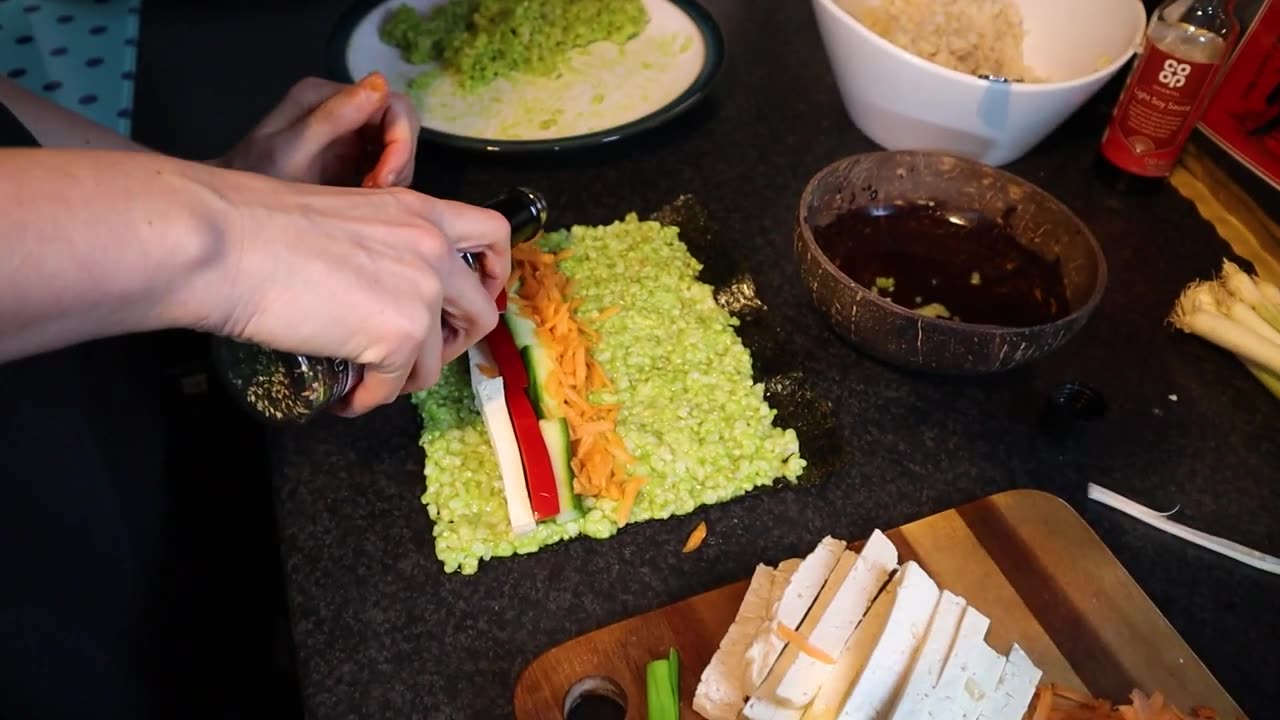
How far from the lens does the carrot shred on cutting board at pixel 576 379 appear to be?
103 cm

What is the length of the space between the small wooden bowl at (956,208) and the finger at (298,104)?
57 cm

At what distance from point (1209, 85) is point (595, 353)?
0.94 m

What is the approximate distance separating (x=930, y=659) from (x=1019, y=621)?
0.18 meters

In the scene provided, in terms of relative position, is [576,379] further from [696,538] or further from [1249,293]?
[1249,293]

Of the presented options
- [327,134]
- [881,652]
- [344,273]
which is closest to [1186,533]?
[881,652]

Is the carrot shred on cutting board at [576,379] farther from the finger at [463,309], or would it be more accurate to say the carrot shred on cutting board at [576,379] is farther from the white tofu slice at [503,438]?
the finger at [463,309]

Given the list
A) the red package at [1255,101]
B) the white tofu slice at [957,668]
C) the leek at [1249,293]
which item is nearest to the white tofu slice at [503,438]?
the white tofu slice at [957,668]

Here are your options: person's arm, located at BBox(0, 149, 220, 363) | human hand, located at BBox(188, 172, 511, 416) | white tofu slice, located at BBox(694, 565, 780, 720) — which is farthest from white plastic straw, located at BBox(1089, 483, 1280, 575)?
person's arm, located at BBox(0, 149, 220, 363)

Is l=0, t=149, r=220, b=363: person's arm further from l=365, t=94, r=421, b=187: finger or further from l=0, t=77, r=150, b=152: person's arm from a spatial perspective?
l=0, t=77, r=150, b=152: person's arm

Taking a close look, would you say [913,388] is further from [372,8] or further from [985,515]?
[372,8]

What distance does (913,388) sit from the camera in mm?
1198

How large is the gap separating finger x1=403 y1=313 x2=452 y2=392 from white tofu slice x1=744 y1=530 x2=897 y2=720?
42cm

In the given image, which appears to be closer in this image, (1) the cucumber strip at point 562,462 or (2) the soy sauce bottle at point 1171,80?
(1) the cucumber strip at point 562,462

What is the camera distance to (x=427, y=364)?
34.0 inches
